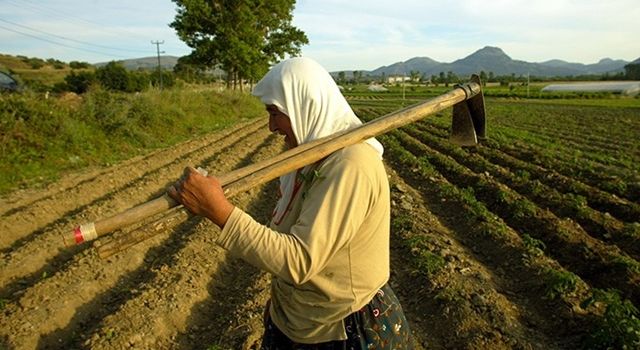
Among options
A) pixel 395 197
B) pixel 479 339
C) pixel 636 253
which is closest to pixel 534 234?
pixel 636 253

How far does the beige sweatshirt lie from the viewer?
151 centimetres

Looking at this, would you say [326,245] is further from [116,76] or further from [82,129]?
[116,76]

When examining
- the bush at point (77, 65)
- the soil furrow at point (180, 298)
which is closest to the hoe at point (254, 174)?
the soil furrow at point (180, 298)

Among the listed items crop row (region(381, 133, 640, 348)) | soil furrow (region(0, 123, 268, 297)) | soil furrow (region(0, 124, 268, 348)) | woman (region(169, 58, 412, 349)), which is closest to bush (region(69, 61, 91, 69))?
soil furrow (region(0, 123, 268, 297))

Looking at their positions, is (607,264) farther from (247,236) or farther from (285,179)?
(247,236)

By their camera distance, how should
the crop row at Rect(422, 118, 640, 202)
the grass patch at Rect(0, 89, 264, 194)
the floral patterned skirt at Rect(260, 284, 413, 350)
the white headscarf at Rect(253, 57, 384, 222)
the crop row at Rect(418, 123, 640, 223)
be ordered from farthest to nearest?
the grass patch at Rect(0, 89, 264, 194) < the crop row at Rect(422, 118, 640, 202) < the crop row at Rect(418, 123, 640, 223) < the floral patterned skirt at Rect(260, 284, 413, 350) < the white headscarf at Rect(253, 57, 384, 222)

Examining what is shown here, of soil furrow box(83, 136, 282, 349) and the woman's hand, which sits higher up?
the woman's hand

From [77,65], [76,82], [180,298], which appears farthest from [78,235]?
[77,65]

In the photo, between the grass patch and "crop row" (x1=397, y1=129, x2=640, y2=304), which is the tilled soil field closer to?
"crop row" (x1=397, y1=129, x2=640, y2=304)

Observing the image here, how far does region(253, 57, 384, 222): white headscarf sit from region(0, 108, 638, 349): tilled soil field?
1.84 metres

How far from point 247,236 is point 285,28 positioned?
34.0 meters

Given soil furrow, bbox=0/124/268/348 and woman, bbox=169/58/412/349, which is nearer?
woman, bbox=169/58/412/349

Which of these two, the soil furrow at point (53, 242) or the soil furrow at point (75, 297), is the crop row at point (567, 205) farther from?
the soil furrow at point (53, 242)

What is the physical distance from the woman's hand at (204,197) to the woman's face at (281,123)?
1.20 ft
